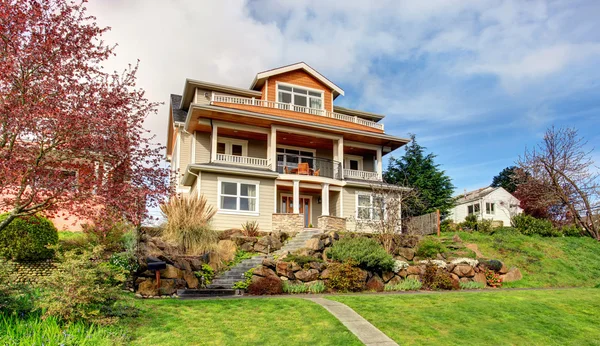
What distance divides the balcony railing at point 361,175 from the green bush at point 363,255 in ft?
34.0

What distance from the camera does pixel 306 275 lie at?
15.0 meters

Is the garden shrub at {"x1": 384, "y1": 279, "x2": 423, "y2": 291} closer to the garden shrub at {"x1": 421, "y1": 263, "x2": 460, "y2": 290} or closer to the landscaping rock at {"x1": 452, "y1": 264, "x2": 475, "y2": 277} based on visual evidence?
the garden shrub at {"x1": 421, "y1": 263, "x2": 460, "y2": 290}

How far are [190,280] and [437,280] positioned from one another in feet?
28.0

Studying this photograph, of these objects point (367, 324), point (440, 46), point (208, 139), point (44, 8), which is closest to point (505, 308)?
point (367, 324)

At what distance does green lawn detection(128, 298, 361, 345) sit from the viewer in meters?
7.87

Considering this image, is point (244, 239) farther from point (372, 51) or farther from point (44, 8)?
point (44, 8)


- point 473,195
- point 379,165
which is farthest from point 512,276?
point 473,195

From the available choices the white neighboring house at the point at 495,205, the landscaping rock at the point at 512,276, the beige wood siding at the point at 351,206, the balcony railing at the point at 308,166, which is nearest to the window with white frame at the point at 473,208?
the white neighboring house at the point at 495,205

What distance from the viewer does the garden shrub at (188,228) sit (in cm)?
1650

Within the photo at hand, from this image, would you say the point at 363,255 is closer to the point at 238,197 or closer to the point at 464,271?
the point at 464,271

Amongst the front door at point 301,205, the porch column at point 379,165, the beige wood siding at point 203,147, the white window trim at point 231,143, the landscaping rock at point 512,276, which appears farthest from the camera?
the porch column at point 379,165

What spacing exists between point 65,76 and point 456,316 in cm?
963

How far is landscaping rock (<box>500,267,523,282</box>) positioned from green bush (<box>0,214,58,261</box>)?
16386 mm

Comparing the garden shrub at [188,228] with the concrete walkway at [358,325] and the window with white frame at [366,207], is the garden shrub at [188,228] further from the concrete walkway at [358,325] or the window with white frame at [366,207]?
the window with white frame at [366,207]
